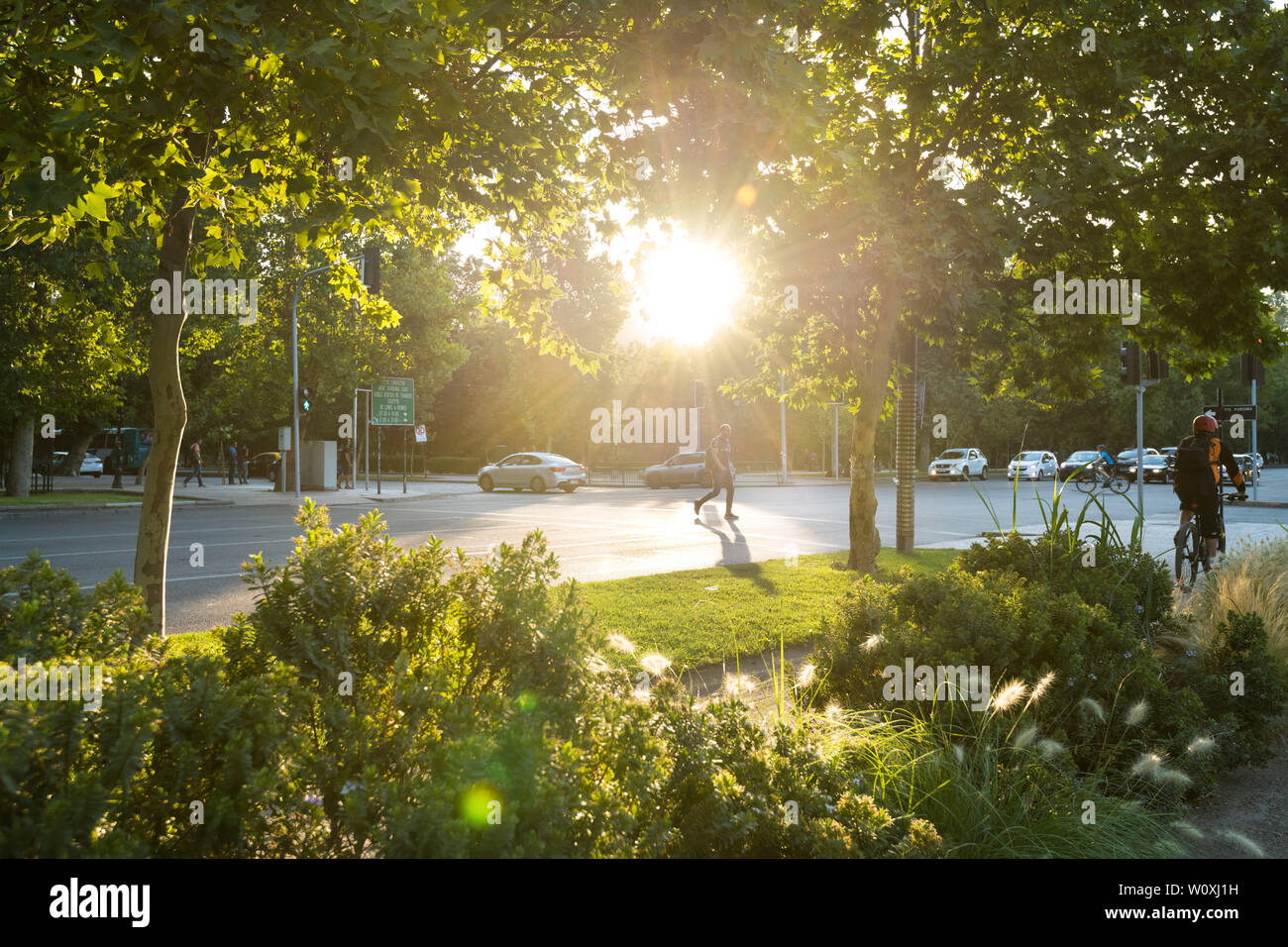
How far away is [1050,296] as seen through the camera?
10.7 metres

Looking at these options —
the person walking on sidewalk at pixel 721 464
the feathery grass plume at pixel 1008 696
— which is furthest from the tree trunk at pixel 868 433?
the person walking on sidewalk at pixel 721 464

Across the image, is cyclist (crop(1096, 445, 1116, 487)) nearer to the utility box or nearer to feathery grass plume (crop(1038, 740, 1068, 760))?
the utility box

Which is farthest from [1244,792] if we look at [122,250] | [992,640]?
[122,250]

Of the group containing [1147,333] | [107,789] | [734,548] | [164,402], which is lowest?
[734,548]

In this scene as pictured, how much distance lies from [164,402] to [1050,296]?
9.40 m

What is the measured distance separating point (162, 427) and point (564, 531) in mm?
13615

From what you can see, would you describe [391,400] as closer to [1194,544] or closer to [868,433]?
[868,433]

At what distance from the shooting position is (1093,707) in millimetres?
4238

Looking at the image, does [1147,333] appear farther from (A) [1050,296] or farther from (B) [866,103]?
(B) [866,103]

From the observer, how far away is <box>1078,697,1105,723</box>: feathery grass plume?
161 inches

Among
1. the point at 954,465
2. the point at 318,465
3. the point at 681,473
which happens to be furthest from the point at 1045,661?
the point at 954,465

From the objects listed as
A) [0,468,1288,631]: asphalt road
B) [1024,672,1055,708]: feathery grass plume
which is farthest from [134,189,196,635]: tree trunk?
[1024,672,1055,708]: feathery grass plume

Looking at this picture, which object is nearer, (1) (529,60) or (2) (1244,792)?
(2) (1244,792)

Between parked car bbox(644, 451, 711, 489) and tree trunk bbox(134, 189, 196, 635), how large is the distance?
3369cm
